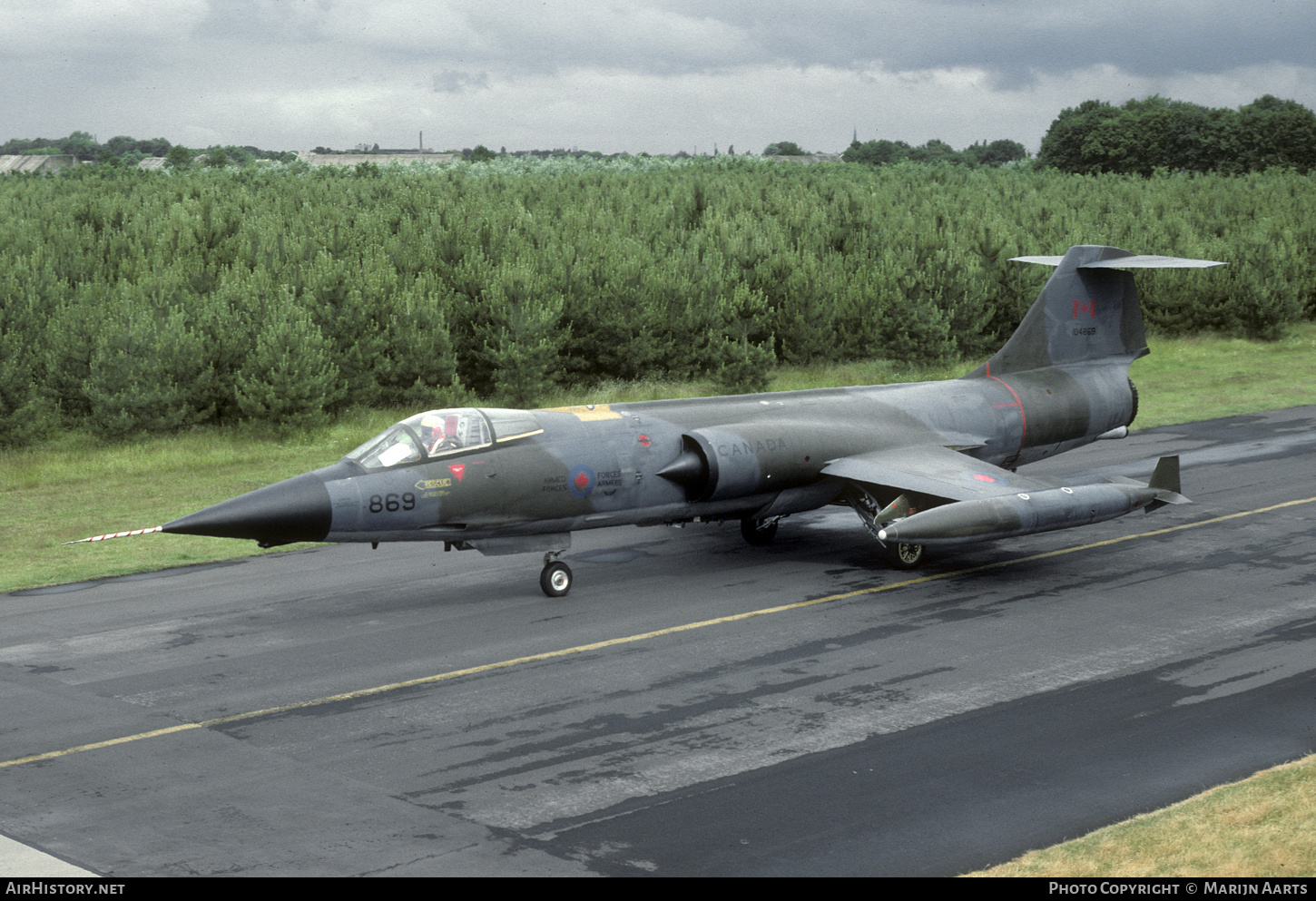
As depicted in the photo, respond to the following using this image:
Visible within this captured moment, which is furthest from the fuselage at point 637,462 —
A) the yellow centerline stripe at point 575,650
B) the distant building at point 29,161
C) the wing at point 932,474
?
the distant building at point 29,161

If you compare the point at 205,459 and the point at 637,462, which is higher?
the point at 637,462

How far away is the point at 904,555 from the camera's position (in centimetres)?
1858

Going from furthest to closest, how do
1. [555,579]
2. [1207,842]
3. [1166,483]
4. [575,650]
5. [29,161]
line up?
[29,161] < [1166,483] < [555,579] < [575,650] < [1207,842]

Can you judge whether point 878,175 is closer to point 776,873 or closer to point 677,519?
point 677,519

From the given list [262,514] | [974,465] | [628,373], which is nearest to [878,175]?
[628,373]

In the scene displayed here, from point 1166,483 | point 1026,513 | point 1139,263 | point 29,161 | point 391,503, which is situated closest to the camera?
point 391,503

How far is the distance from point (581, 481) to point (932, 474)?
5.17 m

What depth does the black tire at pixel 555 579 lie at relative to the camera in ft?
56.5

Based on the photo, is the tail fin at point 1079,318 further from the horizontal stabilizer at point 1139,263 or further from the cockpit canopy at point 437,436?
the cockpit canopy at point 437,436

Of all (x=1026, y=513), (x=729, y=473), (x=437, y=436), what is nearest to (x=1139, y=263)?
(x=1026, y=513)

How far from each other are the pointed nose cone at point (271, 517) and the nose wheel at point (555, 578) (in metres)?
3.19

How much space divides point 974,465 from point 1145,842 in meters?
9.97

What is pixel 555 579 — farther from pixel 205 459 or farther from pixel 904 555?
pixel 205 459

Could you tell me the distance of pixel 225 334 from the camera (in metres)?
30.5
